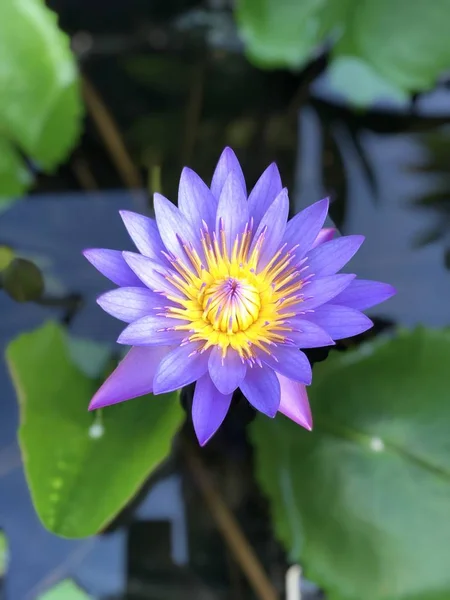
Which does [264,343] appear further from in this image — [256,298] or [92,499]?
[92,499]

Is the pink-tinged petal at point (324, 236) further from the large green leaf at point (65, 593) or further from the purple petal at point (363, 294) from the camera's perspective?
the large green leaf at point (65, 593)

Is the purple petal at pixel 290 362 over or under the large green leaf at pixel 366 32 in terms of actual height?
under

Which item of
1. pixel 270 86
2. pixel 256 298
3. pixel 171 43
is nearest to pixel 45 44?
pixel 171 43

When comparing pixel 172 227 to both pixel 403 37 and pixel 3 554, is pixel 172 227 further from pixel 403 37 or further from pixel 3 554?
pixel 3 554

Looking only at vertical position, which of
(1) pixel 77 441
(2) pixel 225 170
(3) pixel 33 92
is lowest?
(1) pixel 77 441

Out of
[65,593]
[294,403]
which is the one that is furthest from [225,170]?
[65,593]

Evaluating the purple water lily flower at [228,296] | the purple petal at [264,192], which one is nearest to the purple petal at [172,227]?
the purple water lily flower at [228,296]
